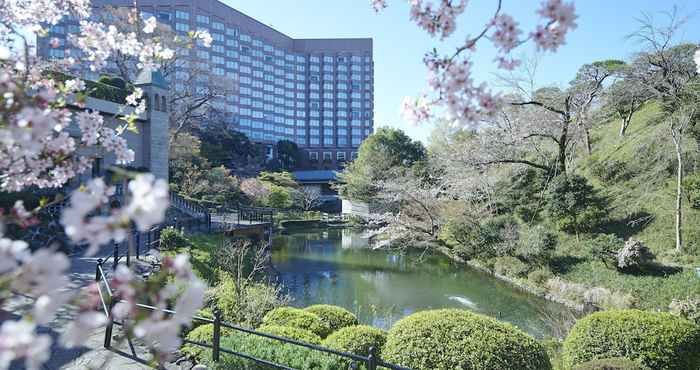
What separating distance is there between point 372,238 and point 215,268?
14367mm

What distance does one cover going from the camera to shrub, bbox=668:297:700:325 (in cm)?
895

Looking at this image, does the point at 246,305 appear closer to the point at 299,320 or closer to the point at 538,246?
the point at 299,320

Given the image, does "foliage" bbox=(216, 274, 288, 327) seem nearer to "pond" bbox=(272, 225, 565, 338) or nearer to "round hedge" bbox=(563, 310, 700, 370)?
"pond" bbox=(272, 225, 565, 338)

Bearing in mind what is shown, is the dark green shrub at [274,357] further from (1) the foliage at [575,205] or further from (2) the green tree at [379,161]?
(2) the green tree at [379,161]

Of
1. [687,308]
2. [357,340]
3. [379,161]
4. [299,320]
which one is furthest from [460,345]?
[379,161]

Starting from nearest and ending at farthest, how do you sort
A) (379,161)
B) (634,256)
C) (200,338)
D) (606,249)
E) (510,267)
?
(200,338) → (634,256) → (606,249) → (510,267) → (379,161)

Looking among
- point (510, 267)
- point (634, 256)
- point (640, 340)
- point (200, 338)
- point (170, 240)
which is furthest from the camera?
point (510, 267)

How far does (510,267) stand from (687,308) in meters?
6.55

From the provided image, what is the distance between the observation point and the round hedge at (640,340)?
554 cm

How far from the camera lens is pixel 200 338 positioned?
6000mm

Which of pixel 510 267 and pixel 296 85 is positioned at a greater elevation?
pixel 296 85

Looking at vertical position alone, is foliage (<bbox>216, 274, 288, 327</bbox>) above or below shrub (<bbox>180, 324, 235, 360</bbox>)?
below

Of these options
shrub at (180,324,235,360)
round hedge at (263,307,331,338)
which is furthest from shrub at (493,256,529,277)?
shrub at (180,324,235,360)

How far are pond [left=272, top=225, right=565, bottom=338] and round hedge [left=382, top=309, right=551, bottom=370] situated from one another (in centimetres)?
483
